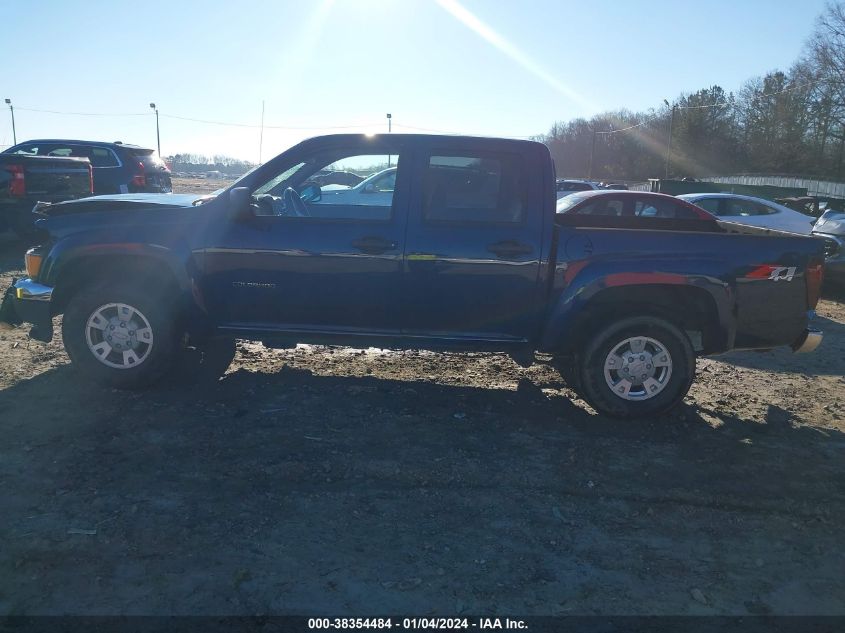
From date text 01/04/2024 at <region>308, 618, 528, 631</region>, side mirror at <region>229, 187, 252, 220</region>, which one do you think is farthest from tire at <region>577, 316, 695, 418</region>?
side mirror at <region>229, 187, 252, 220</region>

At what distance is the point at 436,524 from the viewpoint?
349 cm

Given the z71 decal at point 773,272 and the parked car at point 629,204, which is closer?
the z71 decal at point 773,272

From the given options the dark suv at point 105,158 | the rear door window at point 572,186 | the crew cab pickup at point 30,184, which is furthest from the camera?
the rear door window at point 572,186

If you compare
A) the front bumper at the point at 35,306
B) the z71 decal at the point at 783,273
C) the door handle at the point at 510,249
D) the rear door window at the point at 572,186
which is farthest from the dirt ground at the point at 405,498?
the rear door window at the point at 572,186

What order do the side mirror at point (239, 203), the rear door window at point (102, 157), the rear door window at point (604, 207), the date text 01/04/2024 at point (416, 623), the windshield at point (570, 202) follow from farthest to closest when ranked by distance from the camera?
1. the rear door window at point (102, 157)
2. the rear door window at point (604, 207)
3. the windshield at point (570, 202)
4. the side mirror at point (239, 203)
5. the date text 01/04/2024 at point (416, 623)

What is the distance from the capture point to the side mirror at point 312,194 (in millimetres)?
5062

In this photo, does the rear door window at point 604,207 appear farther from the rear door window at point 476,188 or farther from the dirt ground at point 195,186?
the dirt ground at point 195,186

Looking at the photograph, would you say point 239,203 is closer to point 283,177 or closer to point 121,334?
point 283,177

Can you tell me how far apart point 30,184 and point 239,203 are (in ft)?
27.9

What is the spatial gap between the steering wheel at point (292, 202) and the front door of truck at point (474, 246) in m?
0.85

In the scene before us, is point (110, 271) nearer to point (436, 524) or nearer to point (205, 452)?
point (205, 452)

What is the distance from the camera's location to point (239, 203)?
4.78 metres

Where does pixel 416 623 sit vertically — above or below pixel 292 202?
below

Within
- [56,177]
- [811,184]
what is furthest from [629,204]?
[811,184]
